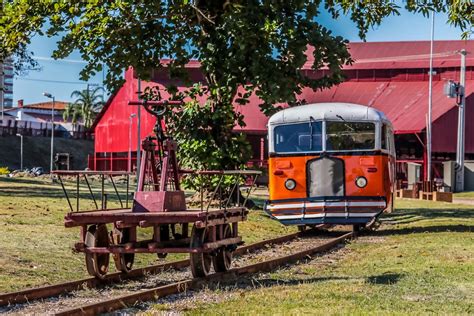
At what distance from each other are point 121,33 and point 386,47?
5788 centimetres

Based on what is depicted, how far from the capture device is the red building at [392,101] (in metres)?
60.5

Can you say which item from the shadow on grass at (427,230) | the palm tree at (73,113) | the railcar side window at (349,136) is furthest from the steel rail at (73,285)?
the palm tree at (73,113)

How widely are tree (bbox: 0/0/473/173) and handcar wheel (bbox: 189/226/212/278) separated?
368 inches

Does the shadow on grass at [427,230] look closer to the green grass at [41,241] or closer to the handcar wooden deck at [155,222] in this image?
the green grass at [41,241]

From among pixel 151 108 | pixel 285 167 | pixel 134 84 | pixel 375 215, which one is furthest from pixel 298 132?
pixel 134 84

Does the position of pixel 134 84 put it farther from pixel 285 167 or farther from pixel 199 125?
pixel 285 167

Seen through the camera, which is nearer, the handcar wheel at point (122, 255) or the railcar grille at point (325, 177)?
the handcar wheel at point (122, 255)

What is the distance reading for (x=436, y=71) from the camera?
228 ft

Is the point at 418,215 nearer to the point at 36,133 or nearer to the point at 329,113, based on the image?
the point at 329,113

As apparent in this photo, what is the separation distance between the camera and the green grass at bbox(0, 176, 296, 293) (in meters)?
12.6

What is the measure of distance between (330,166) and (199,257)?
8.58 meters

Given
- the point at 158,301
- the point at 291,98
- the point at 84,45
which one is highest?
the point at 84,45

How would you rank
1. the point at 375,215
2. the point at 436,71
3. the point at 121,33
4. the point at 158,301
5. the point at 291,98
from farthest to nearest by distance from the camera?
1. the point at 436,71
2. the point at 121,33
3. the point at 291,98
4. the point at 375,215
5. the point at 158,301

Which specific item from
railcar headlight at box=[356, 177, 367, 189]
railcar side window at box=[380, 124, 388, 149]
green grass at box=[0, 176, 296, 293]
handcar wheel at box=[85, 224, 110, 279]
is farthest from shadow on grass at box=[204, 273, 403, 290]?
railcar side window at box=[380, 124, 388, 149]
